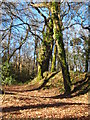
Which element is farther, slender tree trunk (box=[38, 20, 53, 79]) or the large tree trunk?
slender tree trunk (box=[38, 20, 53, 79])

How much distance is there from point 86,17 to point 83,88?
723cm

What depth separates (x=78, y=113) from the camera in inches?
225

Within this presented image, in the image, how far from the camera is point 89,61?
50.6 ft

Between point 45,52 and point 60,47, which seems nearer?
point 60,47

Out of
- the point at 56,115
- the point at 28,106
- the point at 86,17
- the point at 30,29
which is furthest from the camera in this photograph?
the point at 30,29

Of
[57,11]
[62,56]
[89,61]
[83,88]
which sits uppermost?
[57,11]

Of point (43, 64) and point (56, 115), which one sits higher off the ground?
point (43, 64)

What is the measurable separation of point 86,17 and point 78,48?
4207 millimetres

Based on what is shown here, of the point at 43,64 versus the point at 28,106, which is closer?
the point at 28,106

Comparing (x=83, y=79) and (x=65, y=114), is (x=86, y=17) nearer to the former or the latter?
(x=83, y=79)

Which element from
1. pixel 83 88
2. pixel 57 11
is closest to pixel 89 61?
pixel 83 88

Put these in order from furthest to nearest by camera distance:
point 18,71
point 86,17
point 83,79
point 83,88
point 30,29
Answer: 1. point 18,71
2. point 30,29
3. point 86,17
4. point 83,79
5. point 83,88

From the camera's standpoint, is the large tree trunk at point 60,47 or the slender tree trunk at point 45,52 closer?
the large tree trunk at point 60,47

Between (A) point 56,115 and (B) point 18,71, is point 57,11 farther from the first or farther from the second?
(B) point 18,71
